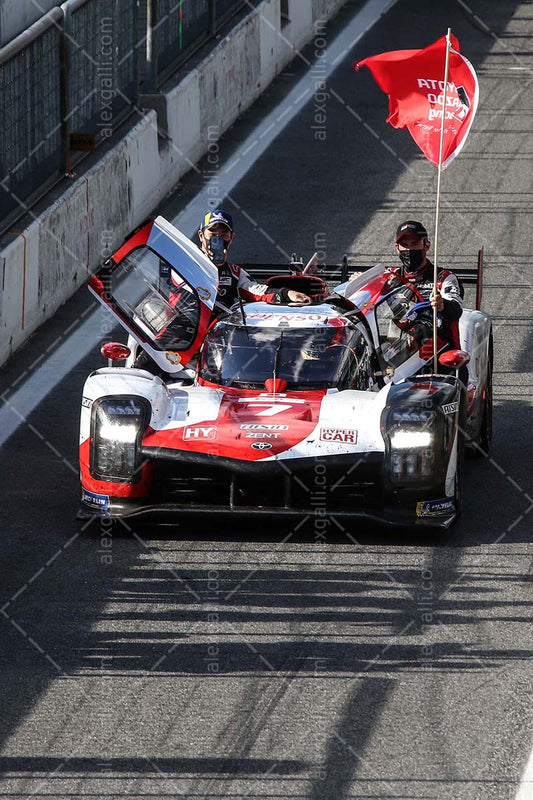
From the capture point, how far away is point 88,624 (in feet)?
28.2

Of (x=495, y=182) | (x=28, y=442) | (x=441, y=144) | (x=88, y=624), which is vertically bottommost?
(x=495, y=182)

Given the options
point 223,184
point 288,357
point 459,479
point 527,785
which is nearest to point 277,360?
point 288,357

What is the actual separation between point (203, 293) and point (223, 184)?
7.70 meters

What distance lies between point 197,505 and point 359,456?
3.27ft

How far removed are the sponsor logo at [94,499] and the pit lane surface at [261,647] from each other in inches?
7.2

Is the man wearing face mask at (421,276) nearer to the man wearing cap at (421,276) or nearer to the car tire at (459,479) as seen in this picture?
the man wearing cap at (421,276)

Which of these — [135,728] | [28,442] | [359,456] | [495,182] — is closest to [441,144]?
[359,456]

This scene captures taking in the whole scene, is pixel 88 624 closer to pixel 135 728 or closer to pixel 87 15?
pixel 135 728

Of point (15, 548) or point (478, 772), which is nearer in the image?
point (478, 772)

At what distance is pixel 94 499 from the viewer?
10.1 meters

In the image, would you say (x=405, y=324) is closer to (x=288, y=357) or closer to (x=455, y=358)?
(x=455, y=358)

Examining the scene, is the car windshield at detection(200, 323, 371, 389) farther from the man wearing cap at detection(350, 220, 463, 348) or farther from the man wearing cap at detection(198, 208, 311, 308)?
the man wearing cap at detection(198, 208, 311, 308)

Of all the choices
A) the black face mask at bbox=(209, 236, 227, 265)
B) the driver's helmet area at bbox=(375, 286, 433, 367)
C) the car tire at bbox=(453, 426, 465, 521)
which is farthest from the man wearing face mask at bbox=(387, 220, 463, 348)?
the car tire at bbox=(453, 426, 465, 521)

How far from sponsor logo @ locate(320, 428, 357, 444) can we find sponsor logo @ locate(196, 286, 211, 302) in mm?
1997
